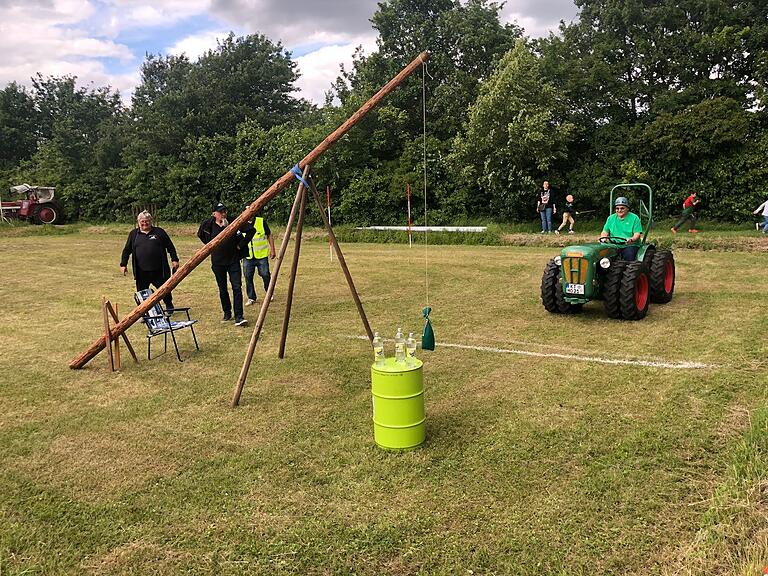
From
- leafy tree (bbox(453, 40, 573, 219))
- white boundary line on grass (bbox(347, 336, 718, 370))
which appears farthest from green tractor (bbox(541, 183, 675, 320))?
leafy tree (bbox(453, 40, 573, 219))

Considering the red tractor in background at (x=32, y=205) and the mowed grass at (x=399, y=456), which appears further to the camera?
the red tractor in background at (x=32, y=205)

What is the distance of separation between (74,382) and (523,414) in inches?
188

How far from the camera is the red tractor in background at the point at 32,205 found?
105ft

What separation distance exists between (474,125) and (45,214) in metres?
25.8

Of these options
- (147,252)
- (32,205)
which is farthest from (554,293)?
(32,205)

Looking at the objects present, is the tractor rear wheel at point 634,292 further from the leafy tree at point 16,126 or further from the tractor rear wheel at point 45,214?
the leafy tree at point 16,126

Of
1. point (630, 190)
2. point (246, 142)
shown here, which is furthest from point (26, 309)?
point (246, 142)

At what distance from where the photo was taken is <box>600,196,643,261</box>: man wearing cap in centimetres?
846

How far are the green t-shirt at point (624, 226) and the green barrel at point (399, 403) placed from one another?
5441 mm

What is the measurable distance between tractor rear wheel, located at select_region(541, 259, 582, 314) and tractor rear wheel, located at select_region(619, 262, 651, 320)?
82 centimetres

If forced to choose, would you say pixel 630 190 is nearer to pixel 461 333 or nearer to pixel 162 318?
pixel 461 333

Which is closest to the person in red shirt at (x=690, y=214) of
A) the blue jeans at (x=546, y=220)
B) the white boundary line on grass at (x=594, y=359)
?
the blue jeans at (x=546, y=220)

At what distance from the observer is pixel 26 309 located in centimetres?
1029

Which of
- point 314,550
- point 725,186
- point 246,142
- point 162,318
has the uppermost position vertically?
point 246,142
